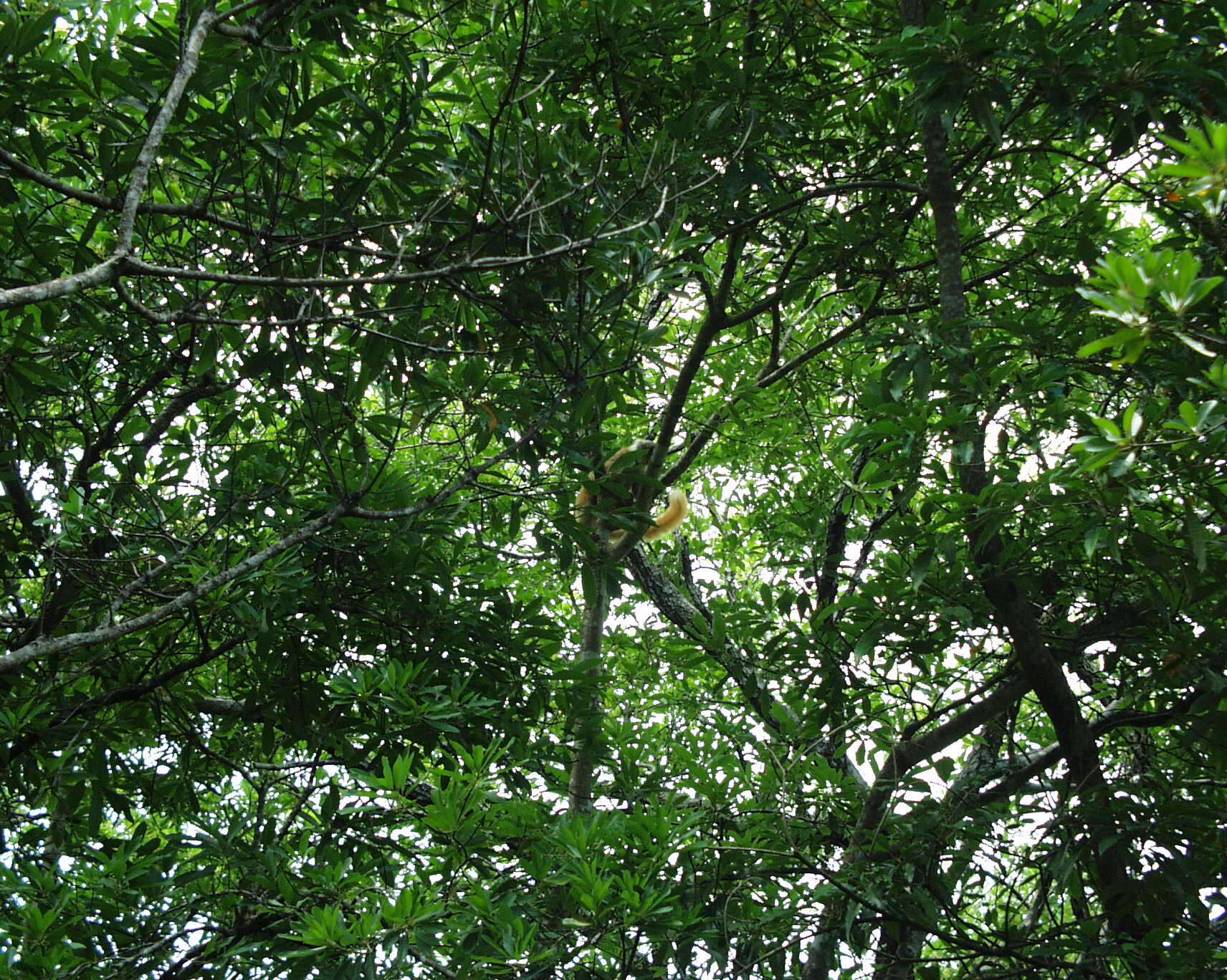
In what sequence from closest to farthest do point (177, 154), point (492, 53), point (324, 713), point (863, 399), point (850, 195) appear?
point (177, 154), point (863, 399), point (492, 53), point (324, 713), point (850, 195)

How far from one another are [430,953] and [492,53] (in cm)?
239

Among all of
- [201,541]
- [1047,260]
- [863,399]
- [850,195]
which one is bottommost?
[201,541]

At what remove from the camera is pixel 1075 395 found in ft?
12.0

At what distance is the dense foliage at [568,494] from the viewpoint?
2.50m

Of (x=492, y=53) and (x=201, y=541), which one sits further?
(x=492, y=53)

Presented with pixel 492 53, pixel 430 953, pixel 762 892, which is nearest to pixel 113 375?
pixel 492 53

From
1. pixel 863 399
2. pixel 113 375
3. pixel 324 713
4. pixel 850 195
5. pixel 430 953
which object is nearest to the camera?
pixel 430 953

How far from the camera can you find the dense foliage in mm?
2496

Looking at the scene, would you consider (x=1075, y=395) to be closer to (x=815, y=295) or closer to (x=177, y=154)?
(x=815, y=295)

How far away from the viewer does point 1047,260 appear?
3824 millimetres

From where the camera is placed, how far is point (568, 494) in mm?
3170

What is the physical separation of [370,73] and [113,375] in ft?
4.98

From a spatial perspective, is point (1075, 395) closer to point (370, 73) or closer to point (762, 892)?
point (762, 892)

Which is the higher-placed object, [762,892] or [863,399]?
[863,399]
